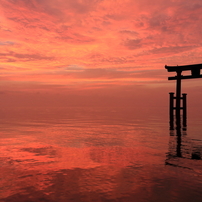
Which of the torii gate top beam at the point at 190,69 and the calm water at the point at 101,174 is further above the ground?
the torii gate top beam at the point at 190,69

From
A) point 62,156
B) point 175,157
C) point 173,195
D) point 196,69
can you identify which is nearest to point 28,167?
point 62,156

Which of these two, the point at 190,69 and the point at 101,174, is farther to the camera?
the point at 190,69

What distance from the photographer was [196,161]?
798cm

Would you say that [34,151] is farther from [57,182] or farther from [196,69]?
[196,69]

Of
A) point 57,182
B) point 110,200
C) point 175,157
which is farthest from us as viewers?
point 175,157

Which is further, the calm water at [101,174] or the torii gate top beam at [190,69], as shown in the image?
the torii gate top beam at [190,69]

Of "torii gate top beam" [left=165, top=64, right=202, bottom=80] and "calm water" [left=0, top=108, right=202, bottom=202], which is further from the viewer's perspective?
"torii gate top beam" [left=165, top=64, right=202, bottom=80]

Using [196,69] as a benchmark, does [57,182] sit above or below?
below

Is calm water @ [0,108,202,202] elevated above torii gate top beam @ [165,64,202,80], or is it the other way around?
torii gate top beam @ [165,64,202,80]

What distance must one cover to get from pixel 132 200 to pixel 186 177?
6.97ft

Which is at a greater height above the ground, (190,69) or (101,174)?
(190,69)

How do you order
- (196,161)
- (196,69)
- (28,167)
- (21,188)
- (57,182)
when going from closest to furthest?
(21,188) → (57,182) → (28,167) → (196,161) → (196,69)

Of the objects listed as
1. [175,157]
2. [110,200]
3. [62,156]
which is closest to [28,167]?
[62,156]

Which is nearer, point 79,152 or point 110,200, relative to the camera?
point 110,200
